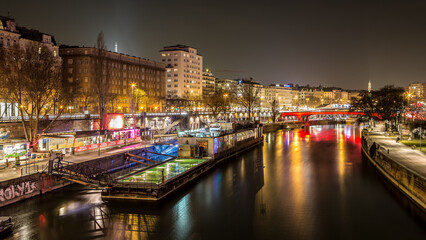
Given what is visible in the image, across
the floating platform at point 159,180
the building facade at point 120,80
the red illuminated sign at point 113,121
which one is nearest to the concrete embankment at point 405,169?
the floating platform at point 159,180

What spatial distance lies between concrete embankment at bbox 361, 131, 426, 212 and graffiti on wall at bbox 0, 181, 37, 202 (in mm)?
27003

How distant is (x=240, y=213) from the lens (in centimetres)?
2219

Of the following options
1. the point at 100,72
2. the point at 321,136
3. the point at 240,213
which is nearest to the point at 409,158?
the point at 240,213

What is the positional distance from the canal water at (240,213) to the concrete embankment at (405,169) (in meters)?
0.80

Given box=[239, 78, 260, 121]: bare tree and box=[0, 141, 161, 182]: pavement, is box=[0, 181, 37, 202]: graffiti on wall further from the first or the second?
box=[239, 78, 260, 121]: bare tree

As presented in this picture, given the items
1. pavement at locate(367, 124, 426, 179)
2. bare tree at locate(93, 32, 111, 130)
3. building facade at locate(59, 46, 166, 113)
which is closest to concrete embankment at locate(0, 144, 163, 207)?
bare tree at locate(93, 32, 111, 130)

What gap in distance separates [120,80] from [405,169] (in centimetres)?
A: 7944

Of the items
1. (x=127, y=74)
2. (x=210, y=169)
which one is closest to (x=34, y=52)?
(x=210, y=169)

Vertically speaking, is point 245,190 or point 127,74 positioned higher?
point 127,74

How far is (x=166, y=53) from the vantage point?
13312 centimetres

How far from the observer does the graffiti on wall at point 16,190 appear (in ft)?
68.8

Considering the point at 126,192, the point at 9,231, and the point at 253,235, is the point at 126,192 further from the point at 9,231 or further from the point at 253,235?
the point at 253,235

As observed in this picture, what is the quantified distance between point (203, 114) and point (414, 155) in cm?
5798

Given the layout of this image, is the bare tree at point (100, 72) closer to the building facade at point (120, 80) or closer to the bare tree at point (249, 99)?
the building facade at point (120, 80)
